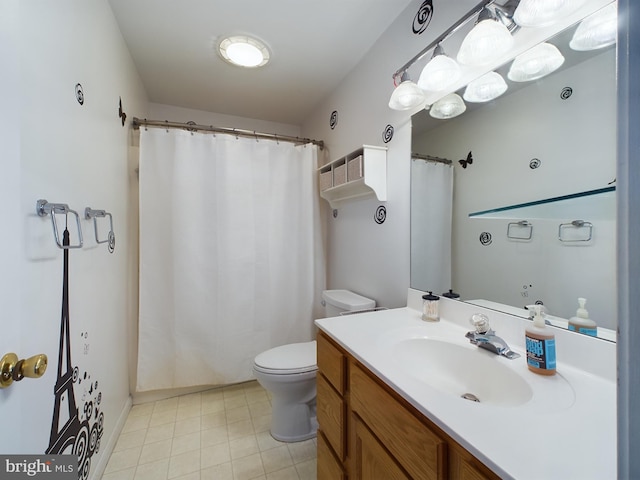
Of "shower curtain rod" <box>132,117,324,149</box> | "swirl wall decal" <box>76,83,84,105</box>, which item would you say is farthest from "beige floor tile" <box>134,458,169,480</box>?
"shower curtain rod" <box>132,117,324,149</box>

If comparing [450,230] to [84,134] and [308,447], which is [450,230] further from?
[84,134]

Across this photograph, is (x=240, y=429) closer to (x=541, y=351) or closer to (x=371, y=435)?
(x=371, y=435)

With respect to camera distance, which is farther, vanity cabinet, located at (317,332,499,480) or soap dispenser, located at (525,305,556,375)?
soap dispenser, located at (525,305,556,375)

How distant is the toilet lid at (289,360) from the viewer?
143 centimetres

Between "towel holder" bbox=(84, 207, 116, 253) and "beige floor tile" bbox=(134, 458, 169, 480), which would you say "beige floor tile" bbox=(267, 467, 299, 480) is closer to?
"beige floor tile" bbox=(134, 458, 169, 480)

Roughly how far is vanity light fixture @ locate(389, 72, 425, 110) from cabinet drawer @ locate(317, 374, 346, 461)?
1.25m

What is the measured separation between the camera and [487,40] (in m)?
0.89

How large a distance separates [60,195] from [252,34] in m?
1.29

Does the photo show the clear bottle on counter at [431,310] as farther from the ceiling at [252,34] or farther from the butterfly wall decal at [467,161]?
the ceiling at [252,34]

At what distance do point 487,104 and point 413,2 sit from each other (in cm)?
72

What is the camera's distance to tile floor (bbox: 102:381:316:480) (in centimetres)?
131

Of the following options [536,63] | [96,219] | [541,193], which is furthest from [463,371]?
[96,219]

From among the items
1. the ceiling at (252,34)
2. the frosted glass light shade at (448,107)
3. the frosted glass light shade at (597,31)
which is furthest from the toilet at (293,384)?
the ceiling at (252,34)

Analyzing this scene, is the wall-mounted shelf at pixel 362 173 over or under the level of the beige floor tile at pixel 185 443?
over
